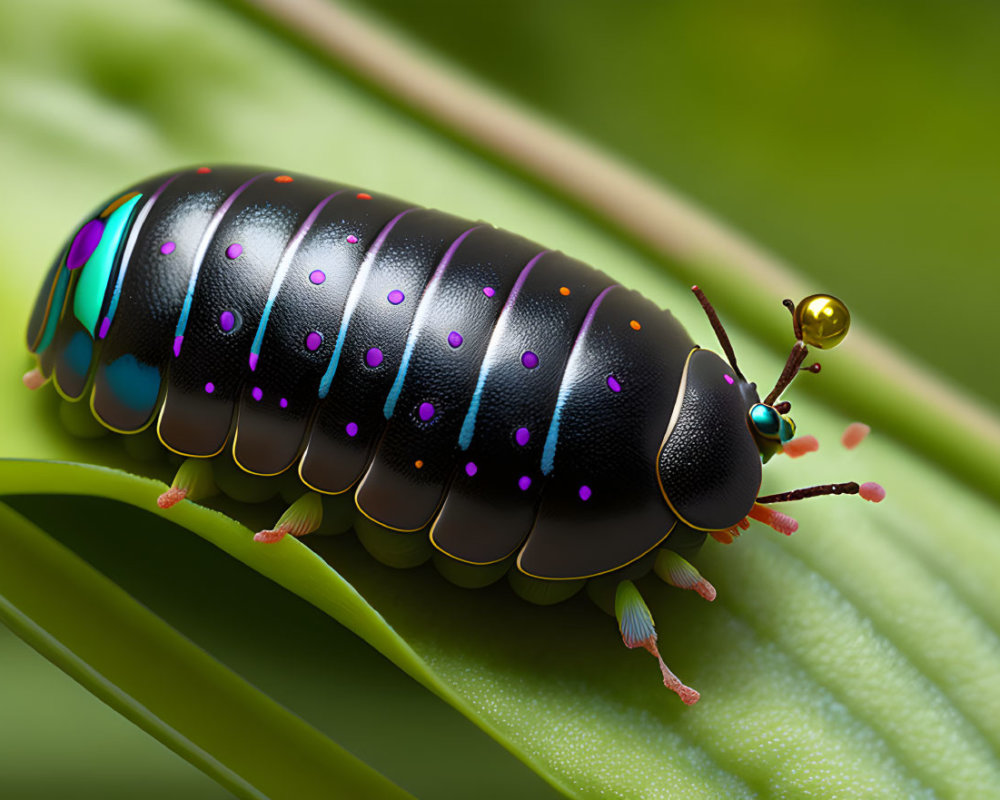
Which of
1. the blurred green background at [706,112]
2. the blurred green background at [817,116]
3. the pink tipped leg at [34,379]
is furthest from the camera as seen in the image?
the blurred green background at [817,116]

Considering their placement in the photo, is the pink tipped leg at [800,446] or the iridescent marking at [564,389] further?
the pink tipped leg at [800,446]

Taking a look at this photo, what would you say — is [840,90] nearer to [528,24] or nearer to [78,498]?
[528,24]

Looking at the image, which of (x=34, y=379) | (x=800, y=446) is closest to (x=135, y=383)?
(x=34, y=379)

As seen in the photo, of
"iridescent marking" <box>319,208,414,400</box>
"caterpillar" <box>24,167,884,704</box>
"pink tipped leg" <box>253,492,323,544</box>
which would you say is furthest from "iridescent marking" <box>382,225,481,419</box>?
"pink tipped leg" <box>253,492,323,544</box>

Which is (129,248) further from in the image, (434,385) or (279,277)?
(434,385)

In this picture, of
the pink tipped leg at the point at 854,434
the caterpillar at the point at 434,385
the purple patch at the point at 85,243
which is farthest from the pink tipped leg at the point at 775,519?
the purple patch at the point at 85,243

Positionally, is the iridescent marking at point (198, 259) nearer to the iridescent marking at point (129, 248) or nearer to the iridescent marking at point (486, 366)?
the iridescent marking at point (129, 248)

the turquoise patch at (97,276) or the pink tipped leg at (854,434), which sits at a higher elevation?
the pink tipped leg at (854,434)
